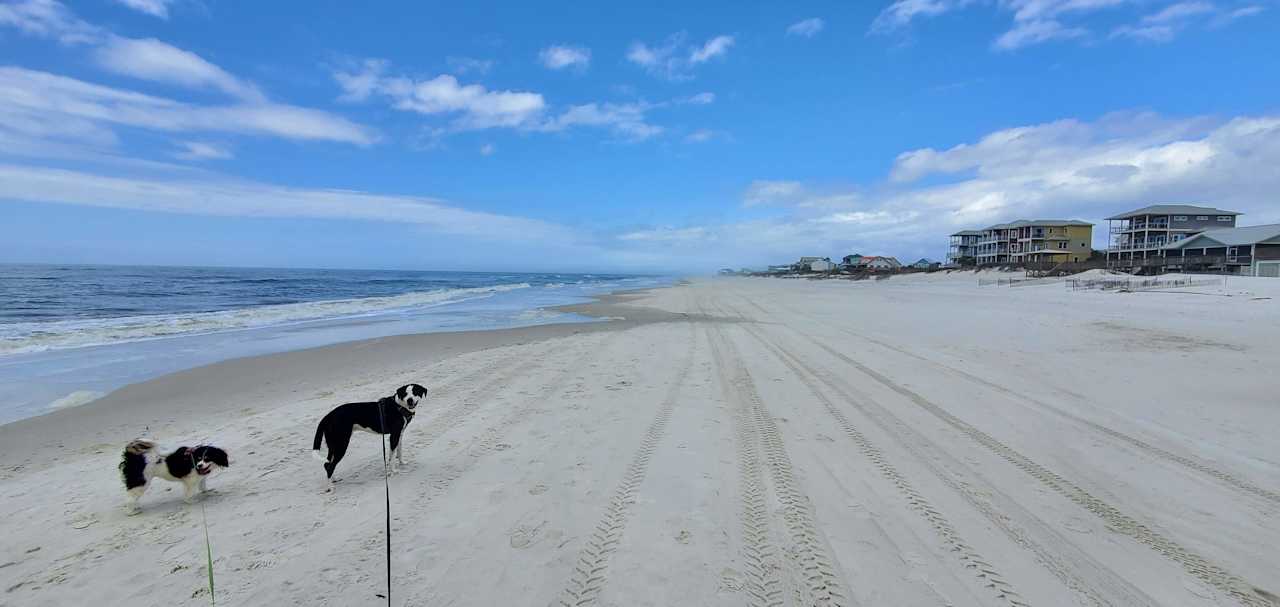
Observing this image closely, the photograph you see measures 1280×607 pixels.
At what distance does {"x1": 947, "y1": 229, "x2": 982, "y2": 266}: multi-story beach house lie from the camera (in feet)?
266

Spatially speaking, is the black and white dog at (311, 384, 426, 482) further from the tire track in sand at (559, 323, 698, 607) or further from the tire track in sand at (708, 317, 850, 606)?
the tire track in sand at (708, 317, 850, 606)

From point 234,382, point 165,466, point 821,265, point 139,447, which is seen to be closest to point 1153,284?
point 165,466

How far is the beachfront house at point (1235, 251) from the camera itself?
114 ft

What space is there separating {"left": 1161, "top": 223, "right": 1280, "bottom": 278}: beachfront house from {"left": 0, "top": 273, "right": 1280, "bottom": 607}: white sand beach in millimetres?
39516

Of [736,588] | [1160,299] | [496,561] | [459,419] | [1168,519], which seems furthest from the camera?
[1160,299]

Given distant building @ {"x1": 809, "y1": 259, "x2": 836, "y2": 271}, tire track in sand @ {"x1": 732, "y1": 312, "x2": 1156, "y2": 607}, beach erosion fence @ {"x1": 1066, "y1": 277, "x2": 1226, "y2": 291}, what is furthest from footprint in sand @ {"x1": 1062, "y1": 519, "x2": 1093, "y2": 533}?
distant building @ {"x1": 809, "y1": 259, "x2": 836, "y2": 271}

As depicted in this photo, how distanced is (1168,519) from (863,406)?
2.98m

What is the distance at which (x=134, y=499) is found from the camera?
3.54 m

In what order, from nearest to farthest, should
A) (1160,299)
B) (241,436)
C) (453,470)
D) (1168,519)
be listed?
(1168,519) < (453,470) < (241,436) < (1160,299)

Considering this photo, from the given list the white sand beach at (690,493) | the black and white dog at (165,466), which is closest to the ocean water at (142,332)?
the white sand beach at (690,493)

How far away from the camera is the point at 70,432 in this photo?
18.2 feet

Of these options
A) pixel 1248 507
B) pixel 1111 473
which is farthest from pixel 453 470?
pixel 1248 507

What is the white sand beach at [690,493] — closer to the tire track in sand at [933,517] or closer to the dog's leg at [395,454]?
the tire track in sand at [933,517]

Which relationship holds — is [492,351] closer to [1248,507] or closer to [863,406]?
[863,406]
